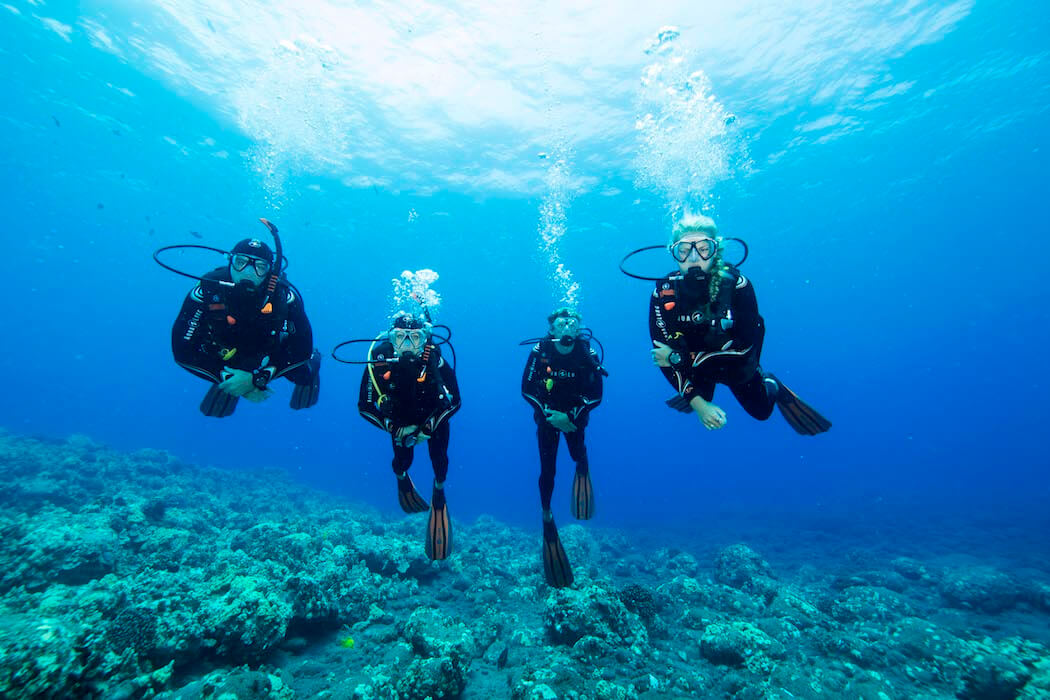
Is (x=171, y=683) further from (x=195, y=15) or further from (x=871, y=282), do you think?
(x=871, y=282)

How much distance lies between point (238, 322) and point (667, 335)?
4921mm

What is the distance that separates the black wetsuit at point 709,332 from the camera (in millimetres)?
4137

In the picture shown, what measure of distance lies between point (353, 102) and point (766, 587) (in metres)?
24.4

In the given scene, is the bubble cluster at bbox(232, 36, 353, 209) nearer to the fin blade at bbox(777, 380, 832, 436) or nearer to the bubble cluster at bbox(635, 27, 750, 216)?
the bubble cluster at bbox(635, 27, 750, 216)

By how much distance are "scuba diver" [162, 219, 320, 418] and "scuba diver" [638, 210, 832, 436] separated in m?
4.15

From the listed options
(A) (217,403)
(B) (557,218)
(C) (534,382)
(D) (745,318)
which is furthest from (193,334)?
(B) (557,218)

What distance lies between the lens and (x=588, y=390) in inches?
251

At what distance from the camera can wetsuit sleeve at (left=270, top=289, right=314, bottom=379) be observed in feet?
18.3

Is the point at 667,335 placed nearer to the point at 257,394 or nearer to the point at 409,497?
the point at 409,497

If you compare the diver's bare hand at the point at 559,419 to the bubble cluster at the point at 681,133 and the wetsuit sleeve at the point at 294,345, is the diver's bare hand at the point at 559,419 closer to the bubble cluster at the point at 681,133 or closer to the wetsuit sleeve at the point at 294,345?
the wetsuit sleeve at the point at 294,345

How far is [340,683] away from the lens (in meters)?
4.93


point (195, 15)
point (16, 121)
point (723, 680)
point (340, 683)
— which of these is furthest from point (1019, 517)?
point (16, 121)

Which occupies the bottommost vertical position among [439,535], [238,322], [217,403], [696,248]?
[439,535]

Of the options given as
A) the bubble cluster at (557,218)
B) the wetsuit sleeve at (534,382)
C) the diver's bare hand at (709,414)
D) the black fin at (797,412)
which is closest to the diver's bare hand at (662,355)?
the diver's bare hand at (709,414)
